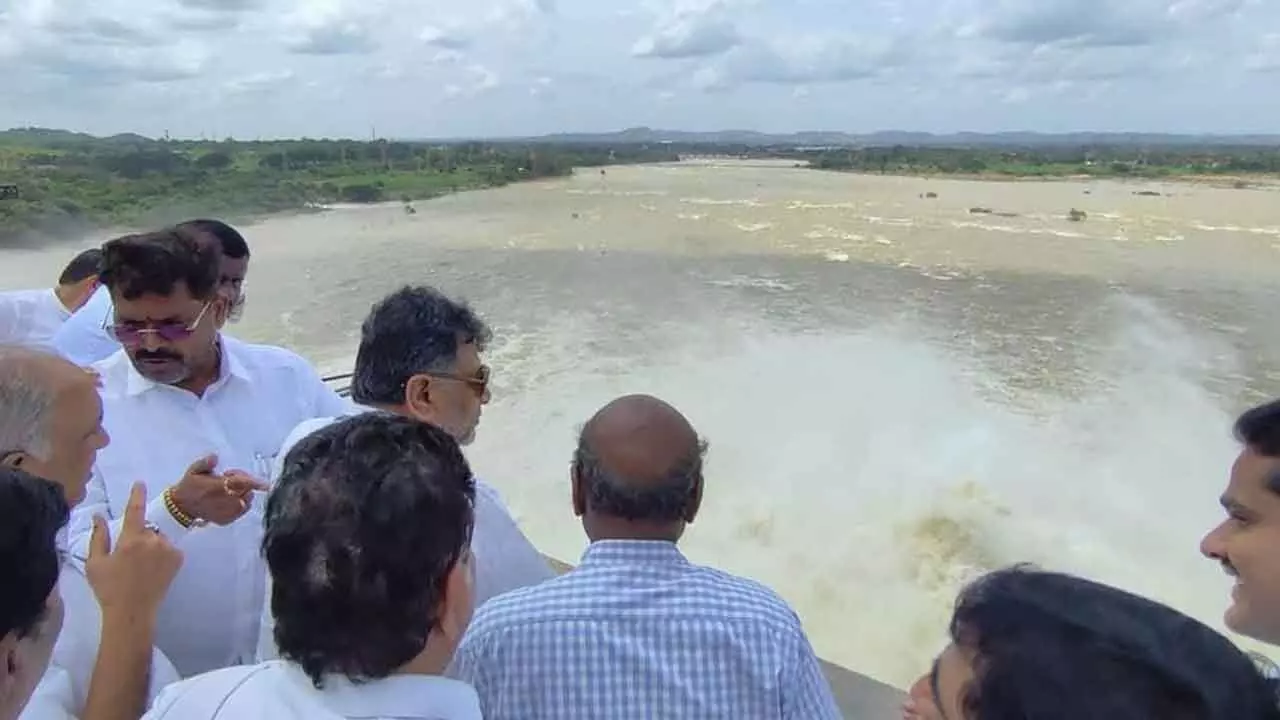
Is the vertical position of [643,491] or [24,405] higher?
[24,405]

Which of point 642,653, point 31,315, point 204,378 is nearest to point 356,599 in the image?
point 642,653

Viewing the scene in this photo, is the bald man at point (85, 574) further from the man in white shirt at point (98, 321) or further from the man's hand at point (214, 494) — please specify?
Result: the man in white shirt at point (98, 321)

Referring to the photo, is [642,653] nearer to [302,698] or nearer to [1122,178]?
[302,698]

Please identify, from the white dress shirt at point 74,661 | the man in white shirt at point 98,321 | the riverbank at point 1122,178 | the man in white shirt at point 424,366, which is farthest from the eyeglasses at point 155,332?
the riverbank at point 1122,178

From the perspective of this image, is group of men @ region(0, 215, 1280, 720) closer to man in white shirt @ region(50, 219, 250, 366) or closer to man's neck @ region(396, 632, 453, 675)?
man's neck @ region(396, 632, 453, 675)

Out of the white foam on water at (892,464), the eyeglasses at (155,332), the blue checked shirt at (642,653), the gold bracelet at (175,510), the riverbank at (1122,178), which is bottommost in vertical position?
the white foam on water at (892,464)
